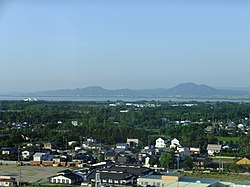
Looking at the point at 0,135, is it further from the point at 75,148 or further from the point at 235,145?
the point at 235,145

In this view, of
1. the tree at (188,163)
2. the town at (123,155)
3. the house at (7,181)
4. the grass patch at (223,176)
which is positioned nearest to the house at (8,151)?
the town at (123,155)

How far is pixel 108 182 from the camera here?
14.0 feet

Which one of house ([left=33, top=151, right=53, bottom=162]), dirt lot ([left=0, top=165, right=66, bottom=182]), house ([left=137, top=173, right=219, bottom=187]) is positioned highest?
house ([left=137, top=173, right=219, bottom=187])

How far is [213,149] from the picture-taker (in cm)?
661

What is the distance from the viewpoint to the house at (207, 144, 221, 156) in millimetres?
6504

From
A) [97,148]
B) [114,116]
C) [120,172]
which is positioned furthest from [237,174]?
[114,116]

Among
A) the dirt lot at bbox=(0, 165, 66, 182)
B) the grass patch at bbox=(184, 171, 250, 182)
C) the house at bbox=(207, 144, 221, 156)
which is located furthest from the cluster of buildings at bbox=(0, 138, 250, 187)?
the grass patch at bbox=(184, 171, 250, 182)

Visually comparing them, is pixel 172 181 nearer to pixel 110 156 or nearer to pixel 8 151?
pixel 110 156

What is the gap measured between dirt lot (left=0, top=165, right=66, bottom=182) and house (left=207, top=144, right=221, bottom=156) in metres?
2.52

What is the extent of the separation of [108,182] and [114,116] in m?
6.61

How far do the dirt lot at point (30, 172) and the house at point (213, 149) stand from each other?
8.26 feet

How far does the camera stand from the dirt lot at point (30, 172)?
4557 millimetres

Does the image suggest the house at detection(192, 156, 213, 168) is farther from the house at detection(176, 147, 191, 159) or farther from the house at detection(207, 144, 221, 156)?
the house at detection(207, 144, 221, 156)

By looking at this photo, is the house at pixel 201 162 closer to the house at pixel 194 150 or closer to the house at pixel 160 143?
the house at pixel 194 150
